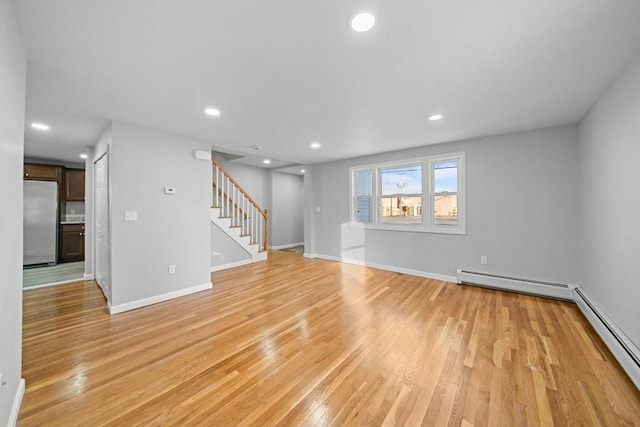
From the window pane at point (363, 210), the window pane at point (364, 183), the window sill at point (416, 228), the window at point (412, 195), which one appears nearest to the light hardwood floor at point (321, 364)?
the window sill at point (416, 228)

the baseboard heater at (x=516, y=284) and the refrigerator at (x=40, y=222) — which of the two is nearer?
the baseboard heater at (x=516, y=284)

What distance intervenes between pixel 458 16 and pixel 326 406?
2644 millimetres

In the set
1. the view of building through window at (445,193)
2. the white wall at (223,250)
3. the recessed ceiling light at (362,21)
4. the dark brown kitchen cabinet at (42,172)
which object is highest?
the recessed ceiling light at (362,21)

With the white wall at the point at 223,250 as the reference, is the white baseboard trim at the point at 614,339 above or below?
below

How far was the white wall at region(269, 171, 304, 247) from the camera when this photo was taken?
25.1 ft

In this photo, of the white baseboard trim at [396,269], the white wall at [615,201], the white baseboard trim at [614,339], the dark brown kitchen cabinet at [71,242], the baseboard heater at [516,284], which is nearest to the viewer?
the white baseboard trim at [614,339]

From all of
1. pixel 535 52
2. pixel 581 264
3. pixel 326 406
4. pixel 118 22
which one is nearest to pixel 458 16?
pixel 535 52

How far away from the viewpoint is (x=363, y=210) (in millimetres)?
5523

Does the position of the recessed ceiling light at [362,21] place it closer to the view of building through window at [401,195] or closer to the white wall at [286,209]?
the view of building through window at [401,195]

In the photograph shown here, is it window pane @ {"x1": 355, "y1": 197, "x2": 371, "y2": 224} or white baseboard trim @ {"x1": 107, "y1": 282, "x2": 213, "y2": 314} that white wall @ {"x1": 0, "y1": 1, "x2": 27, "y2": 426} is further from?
window pane @ {"x1": 355, "y1": 197, "x2": 371, "y2": 224}

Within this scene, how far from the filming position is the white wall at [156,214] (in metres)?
3.04

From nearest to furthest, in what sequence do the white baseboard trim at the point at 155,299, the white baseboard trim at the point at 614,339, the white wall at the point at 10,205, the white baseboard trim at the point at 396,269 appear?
the white wall at the point at 10,205 → the white baseboard trim at the point at 614,339 → the white baseboard trim at the point at 155,299 → the white baseboard trim at the point at 396,269

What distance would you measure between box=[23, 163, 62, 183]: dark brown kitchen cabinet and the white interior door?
91.9 inches

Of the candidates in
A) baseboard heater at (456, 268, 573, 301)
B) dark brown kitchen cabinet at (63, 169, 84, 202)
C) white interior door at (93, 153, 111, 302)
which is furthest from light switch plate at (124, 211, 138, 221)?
baseboard heater at (456, 268, 573, 301)
